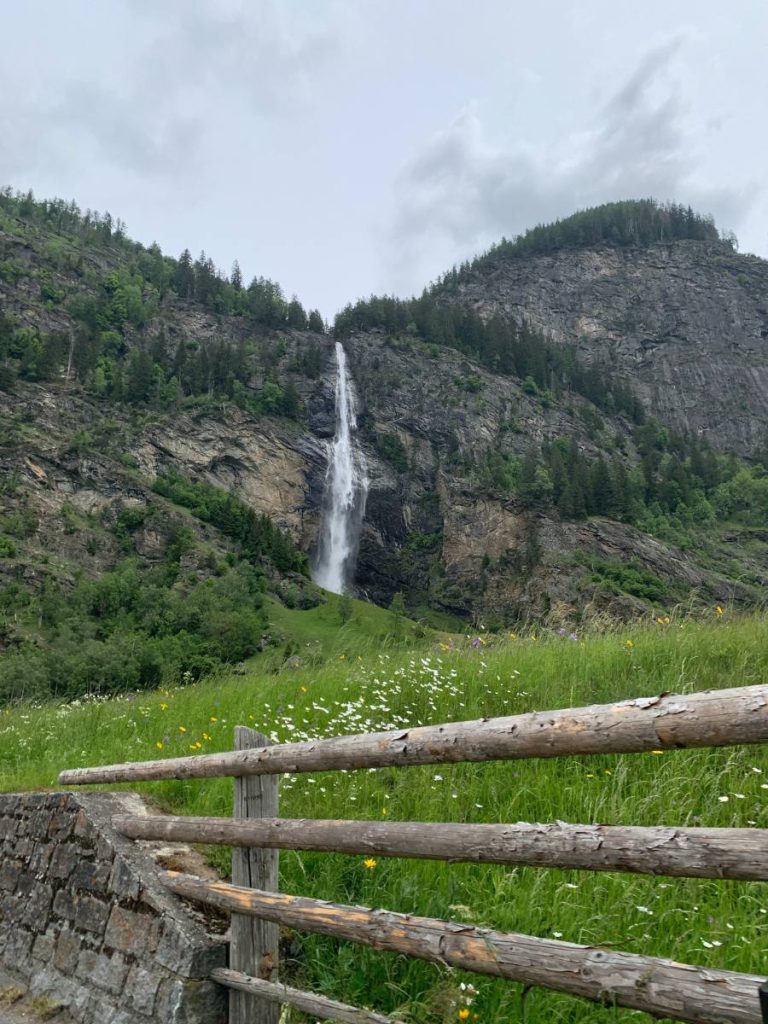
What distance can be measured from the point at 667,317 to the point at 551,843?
17542 centimetres

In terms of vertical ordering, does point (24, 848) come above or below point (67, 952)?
above

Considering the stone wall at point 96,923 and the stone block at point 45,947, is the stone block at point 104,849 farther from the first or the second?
the stone block at point 45,947

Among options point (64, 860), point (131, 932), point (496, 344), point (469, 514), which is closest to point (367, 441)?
point (469, 514)

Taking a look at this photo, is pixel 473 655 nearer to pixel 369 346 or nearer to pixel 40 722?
pixel 40 722

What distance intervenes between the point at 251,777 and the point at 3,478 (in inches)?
3581

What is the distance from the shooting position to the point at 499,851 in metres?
2.55

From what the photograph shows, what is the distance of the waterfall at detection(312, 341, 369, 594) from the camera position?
315ft

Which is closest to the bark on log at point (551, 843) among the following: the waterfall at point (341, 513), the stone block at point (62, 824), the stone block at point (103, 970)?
the stone block at point (103, 970)

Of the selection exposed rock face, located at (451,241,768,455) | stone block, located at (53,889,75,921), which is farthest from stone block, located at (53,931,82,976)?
exposed rock face, located at (451,241,768,455)

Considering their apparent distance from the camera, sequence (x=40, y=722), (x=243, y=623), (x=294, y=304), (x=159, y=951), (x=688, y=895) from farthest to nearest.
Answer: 1. (x=294, y=304)
2. (x=243, y=623)
3. (x=40, y=722)
4. (x=159, y=951)
5. (x=688, y=895)

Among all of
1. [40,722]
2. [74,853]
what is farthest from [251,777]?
[40,722]

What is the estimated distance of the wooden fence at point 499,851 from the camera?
2012mm

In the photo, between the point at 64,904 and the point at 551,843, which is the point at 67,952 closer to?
the point at 64,904

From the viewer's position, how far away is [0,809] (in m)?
6.25
